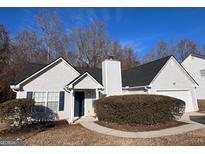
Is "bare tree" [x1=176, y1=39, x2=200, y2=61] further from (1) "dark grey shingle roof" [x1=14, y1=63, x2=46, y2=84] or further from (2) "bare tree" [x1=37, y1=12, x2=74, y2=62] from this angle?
(1) "dark grey shingle roof" [x1=14, y1=63, x2=46, y2=84]

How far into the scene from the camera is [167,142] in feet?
20.6

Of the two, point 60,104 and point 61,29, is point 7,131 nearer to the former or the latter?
point 60,104

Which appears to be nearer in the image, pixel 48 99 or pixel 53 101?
pixel 48 99

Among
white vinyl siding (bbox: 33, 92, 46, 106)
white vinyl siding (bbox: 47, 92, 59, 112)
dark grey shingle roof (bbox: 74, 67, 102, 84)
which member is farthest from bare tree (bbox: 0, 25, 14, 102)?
dark grey shingle roof (bbox: 74, 67, 102, 84)

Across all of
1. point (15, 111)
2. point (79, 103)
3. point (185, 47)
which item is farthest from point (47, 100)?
point (185, 47)

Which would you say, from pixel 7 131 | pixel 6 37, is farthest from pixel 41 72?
pixel 6 37

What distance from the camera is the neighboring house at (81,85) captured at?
11961 millimetres

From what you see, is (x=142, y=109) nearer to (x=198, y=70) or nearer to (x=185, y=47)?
(x=198, y=70)

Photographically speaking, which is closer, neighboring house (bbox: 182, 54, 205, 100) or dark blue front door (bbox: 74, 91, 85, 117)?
dark blue front door (bbox: 74, 91, 85, 117)

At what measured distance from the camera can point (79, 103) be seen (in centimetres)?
1373

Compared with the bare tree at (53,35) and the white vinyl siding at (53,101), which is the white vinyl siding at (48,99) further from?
the bare tree at (53,35)

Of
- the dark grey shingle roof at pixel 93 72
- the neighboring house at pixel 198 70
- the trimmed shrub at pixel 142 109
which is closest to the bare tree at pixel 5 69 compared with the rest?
the dark grey shingle roof at pixel 93 72

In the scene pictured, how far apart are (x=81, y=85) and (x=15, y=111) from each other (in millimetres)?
4970

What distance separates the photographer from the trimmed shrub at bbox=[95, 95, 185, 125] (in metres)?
9.62
